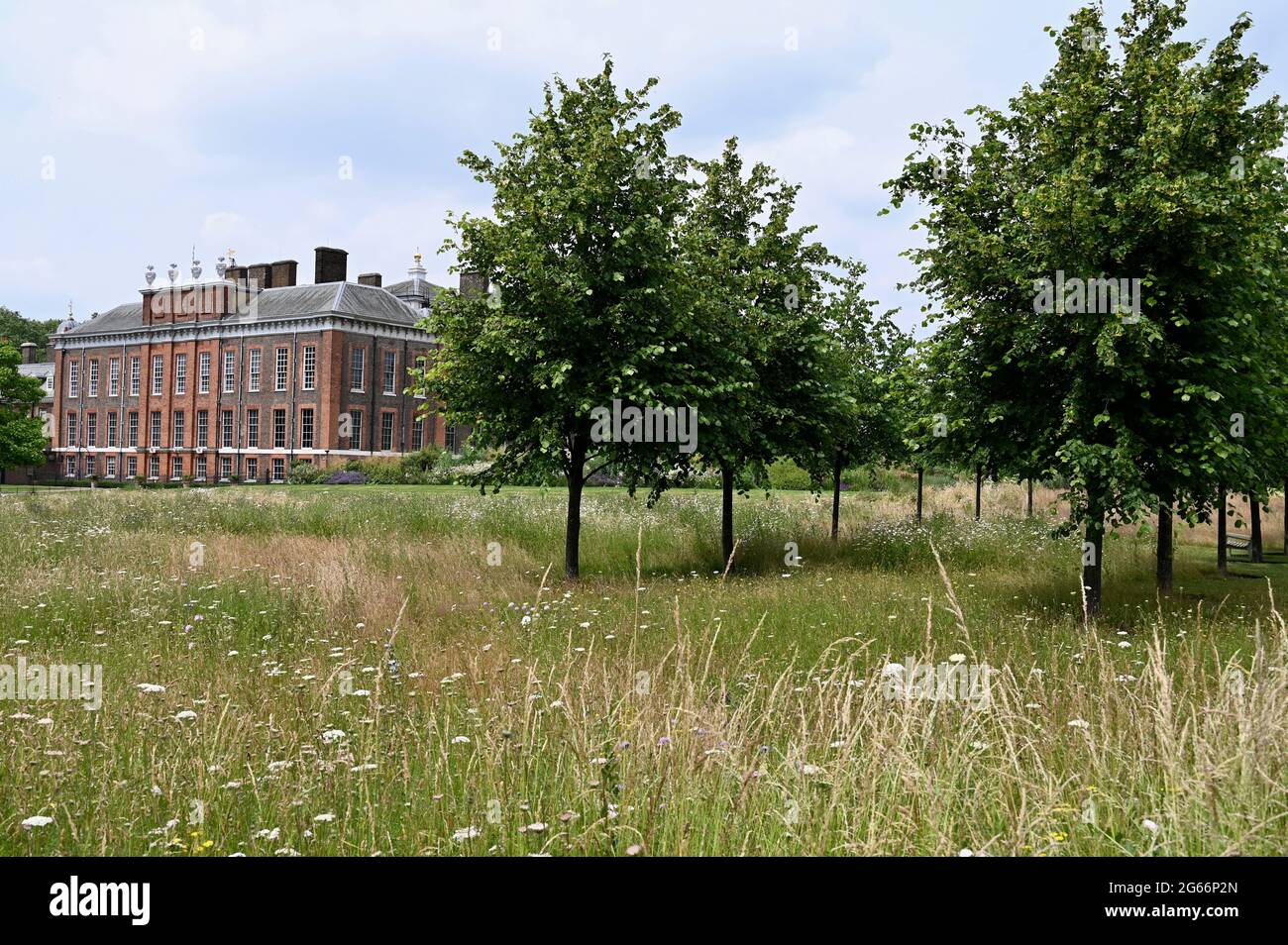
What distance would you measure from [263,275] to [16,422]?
2408 centimetres

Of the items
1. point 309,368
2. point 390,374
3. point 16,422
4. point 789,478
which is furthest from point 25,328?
point 789,478

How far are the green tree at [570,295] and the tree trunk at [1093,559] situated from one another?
18.9 feet

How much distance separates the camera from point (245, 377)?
62.0 m

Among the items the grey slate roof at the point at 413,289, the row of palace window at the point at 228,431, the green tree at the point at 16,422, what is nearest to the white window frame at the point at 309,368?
the row of palace window at the point at 228,431

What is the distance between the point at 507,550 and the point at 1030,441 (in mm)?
9787

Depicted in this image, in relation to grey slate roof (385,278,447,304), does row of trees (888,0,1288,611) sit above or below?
below

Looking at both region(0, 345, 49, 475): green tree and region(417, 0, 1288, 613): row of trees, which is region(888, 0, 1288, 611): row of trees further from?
region(0, 345, 49, 475): green tree

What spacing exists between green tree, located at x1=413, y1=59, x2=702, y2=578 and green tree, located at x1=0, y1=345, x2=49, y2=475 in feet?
131

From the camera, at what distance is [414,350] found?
6219 cm

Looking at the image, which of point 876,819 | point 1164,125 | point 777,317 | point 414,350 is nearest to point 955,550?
point 777,317

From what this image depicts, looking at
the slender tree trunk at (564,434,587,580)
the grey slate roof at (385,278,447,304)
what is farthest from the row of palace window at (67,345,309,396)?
the slender tree trunk at (564,434,587,580)

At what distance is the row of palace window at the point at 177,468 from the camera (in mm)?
60188

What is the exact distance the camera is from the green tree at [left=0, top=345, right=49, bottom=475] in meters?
43.9
